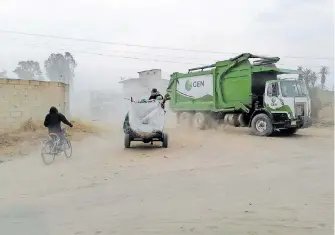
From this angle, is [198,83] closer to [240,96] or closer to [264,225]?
[240,96]

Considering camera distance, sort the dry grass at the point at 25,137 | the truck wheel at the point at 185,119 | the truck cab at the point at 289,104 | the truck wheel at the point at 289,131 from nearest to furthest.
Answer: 1. the dry grass at the point at 25,137
2. the truck cab at the point at 289,104
3. the truck wheel at the point at 289,131
4. the truck wheel at the point at 185,119

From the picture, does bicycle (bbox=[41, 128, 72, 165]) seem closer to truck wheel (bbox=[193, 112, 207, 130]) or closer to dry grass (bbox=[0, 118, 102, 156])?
dry grass (bbox=[0, 118, 102, 156])

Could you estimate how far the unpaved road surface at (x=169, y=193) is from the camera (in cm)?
442

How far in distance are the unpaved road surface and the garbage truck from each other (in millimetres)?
4390

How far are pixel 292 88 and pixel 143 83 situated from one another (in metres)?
24.5

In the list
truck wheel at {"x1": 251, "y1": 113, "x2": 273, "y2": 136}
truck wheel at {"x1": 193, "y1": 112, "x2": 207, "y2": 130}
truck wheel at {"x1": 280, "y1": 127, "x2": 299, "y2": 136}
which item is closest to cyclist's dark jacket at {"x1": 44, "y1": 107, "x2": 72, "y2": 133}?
truck wheel at {"x1": 251, "y1": 113, "x2": 273, "y2": 136}

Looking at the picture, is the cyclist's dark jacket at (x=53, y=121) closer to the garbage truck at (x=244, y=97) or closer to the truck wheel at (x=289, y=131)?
the garbage truck at (x=244, y=97)

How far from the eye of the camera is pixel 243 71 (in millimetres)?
16469

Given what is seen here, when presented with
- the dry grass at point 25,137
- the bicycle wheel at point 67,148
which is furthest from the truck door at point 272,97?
the bicycle wheel at point 67,148

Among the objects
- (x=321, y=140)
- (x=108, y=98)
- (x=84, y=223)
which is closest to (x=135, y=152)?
(x=84, y=223)

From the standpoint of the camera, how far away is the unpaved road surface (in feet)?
14.5

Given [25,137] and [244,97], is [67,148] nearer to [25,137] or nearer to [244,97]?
[25,137]

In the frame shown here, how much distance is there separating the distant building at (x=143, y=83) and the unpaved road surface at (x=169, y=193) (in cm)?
2510

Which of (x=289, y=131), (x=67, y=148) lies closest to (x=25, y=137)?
(x=67, y=148)
